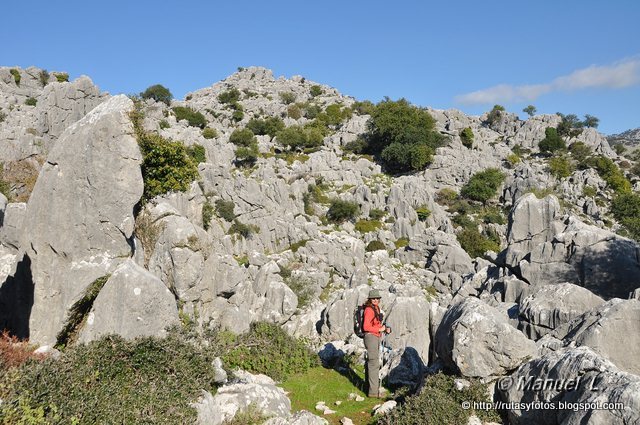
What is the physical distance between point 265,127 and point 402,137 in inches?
1024

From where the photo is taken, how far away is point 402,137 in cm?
7888

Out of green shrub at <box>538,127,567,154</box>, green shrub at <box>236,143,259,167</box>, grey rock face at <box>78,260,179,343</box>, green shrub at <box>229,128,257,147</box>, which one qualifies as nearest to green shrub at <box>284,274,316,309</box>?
grey rock face at <box>78,260,179,343</box>

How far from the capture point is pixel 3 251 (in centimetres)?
1240

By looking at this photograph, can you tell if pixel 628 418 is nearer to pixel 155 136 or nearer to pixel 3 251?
pixel 155 136

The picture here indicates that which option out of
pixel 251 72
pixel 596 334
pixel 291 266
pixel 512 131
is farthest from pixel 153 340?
pixel 251 72

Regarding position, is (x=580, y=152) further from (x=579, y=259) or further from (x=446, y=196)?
(x=579, y=259)

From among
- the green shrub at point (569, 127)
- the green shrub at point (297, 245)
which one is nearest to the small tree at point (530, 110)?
the green shrub at point (569, 127)

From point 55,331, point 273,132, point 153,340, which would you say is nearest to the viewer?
point 153,340

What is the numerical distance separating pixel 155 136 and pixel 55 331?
5735 mm

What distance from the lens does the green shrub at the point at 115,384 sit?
575cm

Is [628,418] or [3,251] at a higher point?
[3,251]

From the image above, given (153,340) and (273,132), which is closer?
(153,340)

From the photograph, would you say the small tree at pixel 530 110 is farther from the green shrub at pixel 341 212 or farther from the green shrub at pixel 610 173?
the green shrub at pixel 341 212

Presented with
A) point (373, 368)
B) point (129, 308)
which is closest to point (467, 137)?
point (373, 368)
